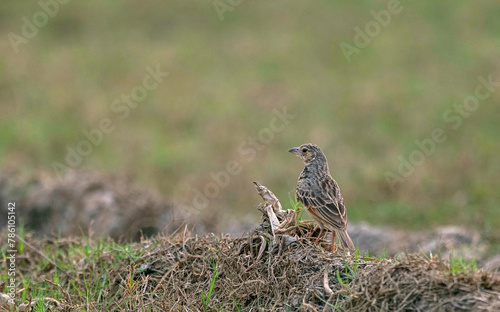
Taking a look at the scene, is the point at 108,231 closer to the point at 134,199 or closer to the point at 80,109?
the point at 134,199

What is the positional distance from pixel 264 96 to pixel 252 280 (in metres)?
13.6

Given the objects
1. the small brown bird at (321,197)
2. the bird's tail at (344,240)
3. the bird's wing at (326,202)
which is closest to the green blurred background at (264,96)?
the small brown bird at (321,197)

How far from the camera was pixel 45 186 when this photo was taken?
1107 cm

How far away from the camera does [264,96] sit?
737 inches

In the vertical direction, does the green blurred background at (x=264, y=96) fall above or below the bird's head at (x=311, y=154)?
above

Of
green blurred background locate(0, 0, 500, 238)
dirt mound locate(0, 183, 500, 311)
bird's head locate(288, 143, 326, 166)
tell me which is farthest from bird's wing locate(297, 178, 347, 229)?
green blurred background locate(0, 0, 500, 238)

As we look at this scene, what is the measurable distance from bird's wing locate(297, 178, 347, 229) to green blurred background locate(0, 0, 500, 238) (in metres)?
3.83

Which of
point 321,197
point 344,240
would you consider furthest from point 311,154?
point 344,240

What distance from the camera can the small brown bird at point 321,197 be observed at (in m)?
5.88

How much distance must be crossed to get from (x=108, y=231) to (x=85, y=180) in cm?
173

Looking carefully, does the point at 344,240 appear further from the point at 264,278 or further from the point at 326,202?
the point at 264,278

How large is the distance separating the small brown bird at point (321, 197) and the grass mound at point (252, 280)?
25cm

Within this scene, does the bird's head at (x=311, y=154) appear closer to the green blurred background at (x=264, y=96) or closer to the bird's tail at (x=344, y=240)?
the bird's tail at (x=344, y=240)

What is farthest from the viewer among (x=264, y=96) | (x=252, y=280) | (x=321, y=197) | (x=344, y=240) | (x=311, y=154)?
(x=264, y=96)
